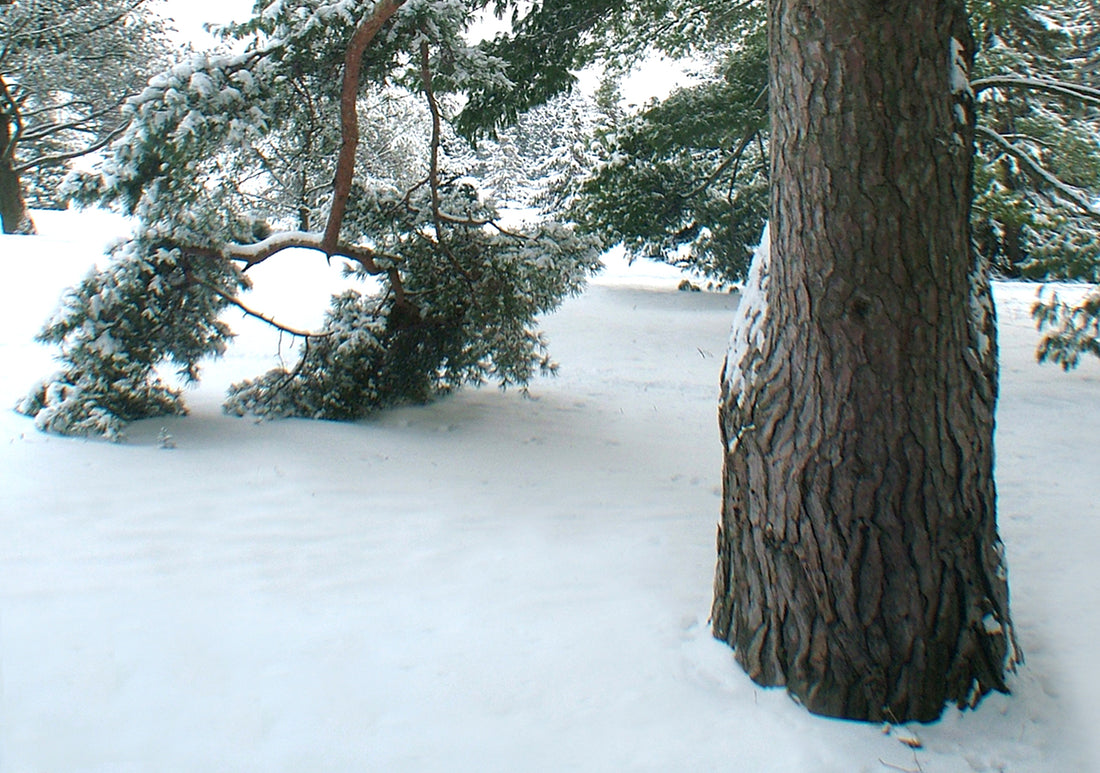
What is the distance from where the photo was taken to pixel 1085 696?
316cm

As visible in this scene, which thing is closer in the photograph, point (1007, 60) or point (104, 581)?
point (104, 581)

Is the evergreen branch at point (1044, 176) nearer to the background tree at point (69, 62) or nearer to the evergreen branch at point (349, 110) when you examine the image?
the evergreen branch at point (349, 110)

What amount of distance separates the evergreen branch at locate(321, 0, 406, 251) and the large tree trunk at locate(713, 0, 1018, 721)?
11.7 feet

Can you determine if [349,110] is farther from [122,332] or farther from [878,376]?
[878,376]

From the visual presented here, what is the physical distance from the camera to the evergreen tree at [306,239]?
5.85m

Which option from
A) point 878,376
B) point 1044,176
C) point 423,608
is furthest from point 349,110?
point 1044,176

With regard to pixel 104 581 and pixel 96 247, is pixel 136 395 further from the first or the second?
pixel 96 247

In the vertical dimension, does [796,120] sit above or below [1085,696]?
above

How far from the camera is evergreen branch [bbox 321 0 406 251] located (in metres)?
5.86

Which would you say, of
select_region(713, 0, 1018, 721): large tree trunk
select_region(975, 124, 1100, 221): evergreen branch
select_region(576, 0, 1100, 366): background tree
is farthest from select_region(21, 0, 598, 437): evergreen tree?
select_region(576, 0, 1100, 366): background tree

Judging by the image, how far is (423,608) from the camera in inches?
146

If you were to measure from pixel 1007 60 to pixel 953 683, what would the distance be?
10.2 metres

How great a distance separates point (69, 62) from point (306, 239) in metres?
14.2

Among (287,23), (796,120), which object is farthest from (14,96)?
(796,120)
